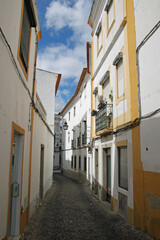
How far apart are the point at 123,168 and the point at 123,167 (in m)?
0.03

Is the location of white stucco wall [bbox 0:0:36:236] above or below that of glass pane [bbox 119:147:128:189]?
above

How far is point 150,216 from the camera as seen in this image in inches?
178

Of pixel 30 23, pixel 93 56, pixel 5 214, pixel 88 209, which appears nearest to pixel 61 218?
pixel 88 209

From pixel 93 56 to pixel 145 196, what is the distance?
837 cm

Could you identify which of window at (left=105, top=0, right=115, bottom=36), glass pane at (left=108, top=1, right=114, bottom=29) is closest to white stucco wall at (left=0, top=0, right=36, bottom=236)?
window at (left=105, top=0, right=115, bottom=36)

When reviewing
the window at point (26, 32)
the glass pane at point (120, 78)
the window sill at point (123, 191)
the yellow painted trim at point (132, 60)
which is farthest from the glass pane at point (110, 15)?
the window sill at point (123, 191)

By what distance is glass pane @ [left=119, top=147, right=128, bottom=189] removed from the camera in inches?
244

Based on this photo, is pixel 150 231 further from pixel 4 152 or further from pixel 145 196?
pixel 4 152

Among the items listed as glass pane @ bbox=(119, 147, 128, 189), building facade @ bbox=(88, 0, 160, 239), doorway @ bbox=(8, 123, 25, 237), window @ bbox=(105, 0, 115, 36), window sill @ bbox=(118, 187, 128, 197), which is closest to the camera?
doorway @ bbox=(8, 123, 25, 237)

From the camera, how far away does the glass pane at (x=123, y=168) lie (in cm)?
619

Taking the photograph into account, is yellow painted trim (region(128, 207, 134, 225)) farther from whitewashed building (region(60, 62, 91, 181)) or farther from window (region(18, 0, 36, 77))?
whitewashed building (region(60, 62, 91, 181))

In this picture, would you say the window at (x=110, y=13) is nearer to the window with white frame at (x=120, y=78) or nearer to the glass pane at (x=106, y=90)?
the window with white frame at (x=120, y=78)

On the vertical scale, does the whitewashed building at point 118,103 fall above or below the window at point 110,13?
below

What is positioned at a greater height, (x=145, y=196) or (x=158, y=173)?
(x=158, y=173)
